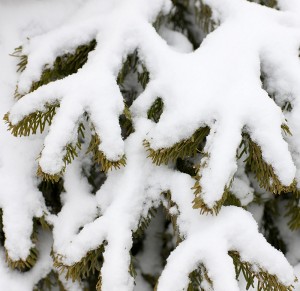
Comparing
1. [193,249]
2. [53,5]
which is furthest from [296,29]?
[53,5]

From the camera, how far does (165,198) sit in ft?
5.62

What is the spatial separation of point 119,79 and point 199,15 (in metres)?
0.60

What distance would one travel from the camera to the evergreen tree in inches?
57.4

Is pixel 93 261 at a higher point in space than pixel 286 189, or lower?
lower

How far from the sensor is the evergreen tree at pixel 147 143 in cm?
146

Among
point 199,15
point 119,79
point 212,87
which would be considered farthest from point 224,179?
point 199,15

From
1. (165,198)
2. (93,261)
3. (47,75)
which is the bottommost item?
(93,261)

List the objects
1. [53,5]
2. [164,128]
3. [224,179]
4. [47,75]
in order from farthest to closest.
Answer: [53,5]
[47,75]
[164,128]
[224,179]

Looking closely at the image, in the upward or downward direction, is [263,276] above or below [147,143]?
below

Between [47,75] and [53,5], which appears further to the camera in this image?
[53,5]

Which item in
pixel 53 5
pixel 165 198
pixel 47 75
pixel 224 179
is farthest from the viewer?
pixel 53 5

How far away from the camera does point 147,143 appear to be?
157 cm

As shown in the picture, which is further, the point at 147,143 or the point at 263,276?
the point at 147,143

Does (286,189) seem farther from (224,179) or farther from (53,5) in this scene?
(53,5)
